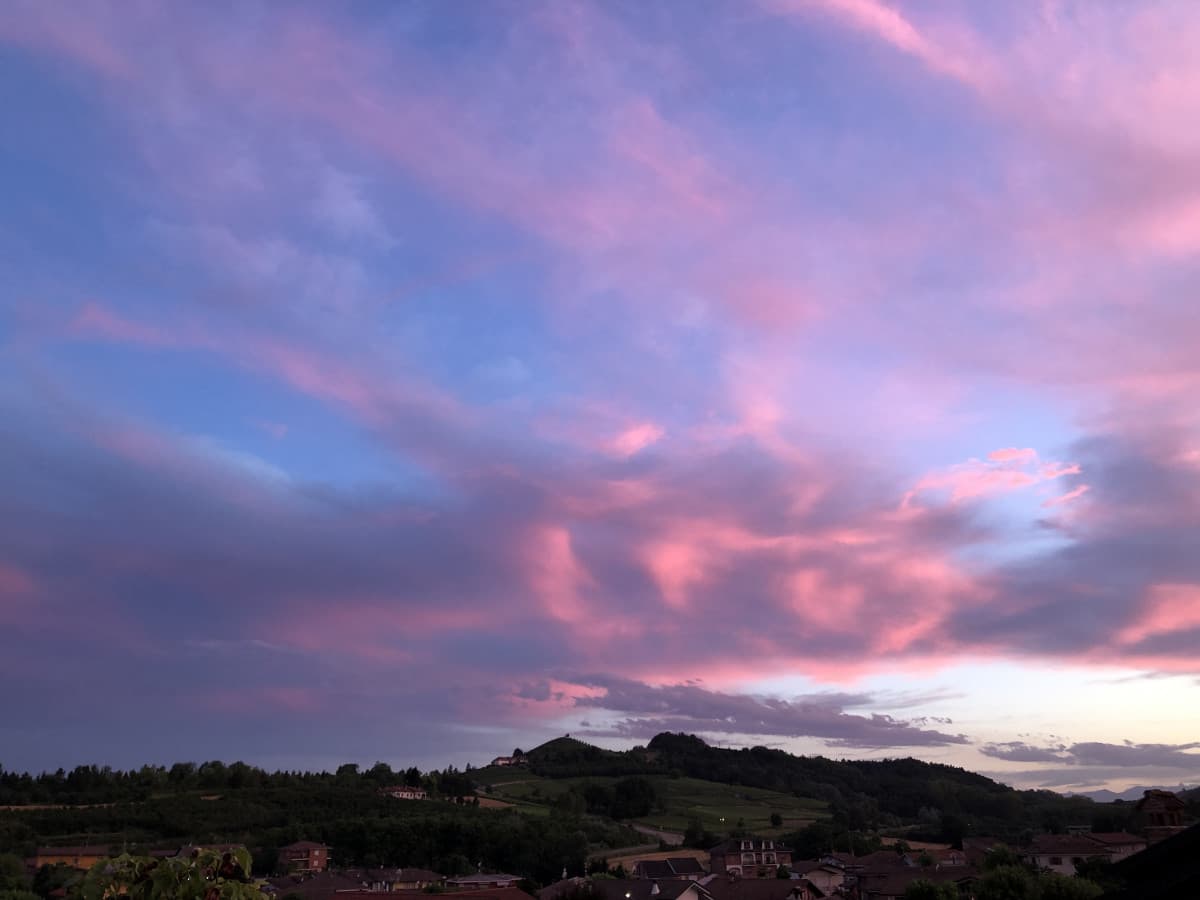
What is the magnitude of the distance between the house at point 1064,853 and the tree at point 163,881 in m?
90.5

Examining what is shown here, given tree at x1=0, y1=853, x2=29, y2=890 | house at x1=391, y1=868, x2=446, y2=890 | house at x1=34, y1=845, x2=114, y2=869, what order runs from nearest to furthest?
tree at x1=0, y1=853, x2=29, y2=890 < house at x1=391, y1=868, x2=446, y2=890 < house at x1=34, y1=845, x2=114, y2=869

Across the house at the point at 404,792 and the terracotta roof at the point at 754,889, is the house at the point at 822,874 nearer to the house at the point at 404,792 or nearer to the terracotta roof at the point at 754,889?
the terracotta roof at the point at 754,889

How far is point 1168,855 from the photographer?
566cm

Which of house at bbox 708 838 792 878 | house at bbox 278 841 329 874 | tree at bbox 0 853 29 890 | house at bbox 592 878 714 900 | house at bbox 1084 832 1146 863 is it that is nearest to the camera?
tree at bbox 0 853 29 890

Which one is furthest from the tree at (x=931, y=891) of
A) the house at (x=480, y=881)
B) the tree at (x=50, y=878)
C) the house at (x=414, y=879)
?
the tree at (x=50, y=878)

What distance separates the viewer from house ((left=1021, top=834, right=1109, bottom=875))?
272 ft

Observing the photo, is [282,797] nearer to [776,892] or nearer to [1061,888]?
[776,892]

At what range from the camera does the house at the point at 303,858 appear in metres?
107

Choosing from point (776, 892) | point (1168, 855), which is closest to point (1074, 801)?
point (776, 892)

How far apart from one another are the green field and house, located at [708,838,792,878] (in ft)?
84.5

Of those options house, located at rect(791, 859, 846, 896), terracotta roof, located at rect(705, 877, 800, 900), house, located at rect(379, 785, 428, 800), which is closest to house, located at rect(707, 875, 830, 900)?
terracotta roof, located at rect(705, 877, 800, 900)

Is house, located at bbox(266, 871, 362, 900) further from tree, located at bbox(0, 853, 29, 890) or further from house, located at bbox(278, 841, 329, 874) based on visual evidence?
tree, located at bbox(0, 853, 29, 890)

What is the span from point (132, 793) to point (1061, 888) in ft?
472

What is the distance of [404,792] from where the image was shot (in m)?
169
